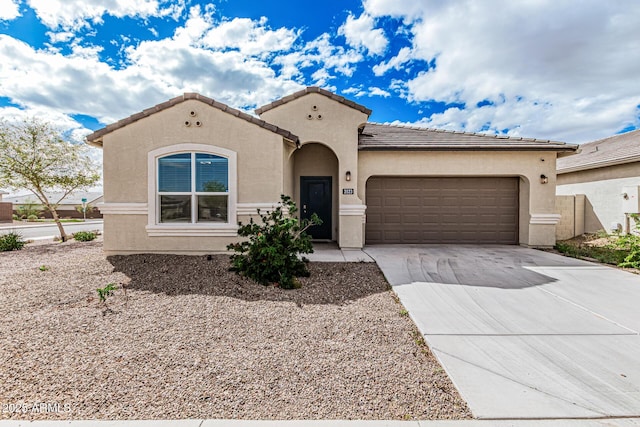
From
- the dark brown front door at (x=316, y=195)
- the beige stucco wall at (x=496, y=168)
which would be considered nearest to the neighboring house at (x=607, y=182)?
the beige stucco wall at (x=496, y=168)

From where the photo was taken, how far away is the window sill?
310 inches

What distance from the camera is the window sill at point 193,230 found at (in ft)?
25.9

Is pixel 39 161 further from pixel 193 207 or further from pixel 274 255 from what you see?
pixel 274 255

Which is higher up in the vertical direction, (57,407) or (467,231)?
(467,231)

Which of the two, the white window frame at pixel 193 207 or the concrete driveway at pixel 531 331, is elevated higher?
the white window frame at pixel 193 207

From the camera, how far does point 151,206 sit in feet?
25.8

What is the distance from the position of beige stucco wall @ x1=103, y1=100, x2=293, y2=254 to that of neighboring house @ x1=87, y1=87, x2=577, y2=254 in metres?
0.03

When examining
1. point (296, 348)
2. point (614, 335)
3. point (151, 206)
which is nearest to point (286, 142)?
point (151, 206)

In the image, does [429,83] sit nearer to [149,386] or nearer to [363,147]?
[363,147]

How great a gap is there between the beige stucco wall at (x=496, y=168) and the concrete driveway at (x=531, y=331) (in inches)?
104

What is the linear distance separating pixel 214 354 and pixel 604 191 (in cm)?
1563

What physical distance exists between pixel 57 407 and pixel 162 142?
6595mm

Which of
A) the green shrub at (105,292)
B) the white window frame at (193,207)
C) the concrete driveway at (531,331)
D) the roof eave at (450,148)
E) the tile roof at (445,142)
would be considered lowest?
the concrete driveway at (531,331)

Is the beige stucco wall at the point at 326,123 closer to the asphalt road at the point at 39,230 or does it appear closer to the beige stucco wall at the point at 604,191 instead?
the beige stucco wall at the point at 604,191
